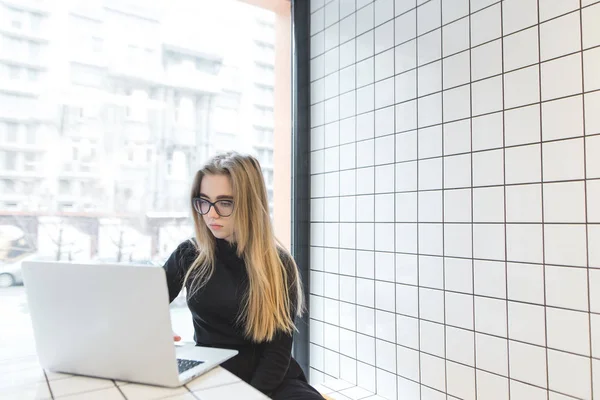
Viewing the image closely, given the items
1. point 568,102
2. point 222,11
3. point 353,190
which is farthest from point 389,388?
point 222,11

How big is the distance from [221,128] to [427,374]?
4.65 feet

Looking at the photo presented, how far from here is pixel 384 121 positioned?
1.94 meters

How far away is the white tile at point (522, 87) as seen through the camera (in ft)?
4.71

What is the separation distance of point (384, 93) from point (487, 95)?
0.48 m

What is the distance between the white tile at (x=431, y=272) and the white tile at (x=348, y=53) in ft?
3.15

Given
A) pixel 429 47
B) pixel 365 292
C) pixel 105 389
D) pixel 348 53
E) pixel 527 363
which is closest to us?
pixel 105 389

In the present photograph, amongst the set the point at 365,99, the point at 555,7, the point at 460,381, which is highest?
the point at 555,7

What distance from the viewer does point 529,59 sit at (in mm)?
1451

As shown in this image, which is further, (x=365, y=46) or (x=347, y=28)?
(x=347, y=28)

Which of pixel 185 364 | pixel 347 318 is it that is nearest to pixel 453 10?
pixel 347 318

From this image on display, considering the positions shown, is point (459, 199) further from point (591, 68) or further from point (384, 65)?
point (384, 65)

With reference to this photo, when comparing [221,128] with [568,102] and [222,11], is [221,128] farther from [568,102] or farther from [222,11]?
[568,102]

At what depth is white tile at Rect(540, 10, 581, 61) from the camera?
1.35 metres

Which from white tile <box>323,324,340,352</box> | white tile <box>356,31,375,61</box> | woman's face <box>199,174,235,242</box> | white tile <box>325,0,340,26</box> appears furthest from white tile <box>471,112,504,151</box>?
white tile <box>323,324,340,352</box>
